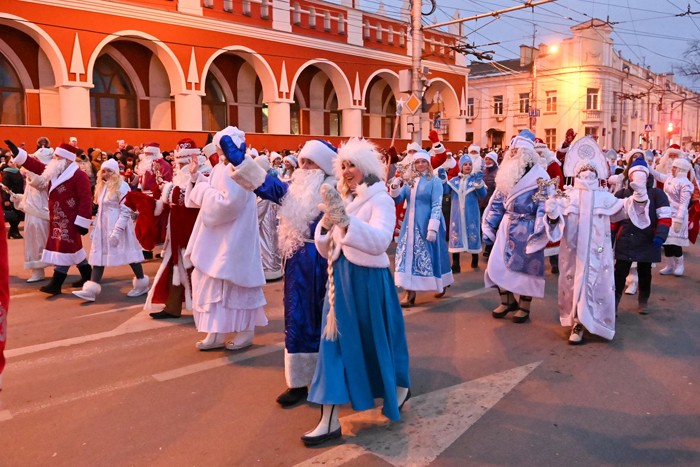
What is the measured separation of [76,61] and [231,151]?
17.5 metres

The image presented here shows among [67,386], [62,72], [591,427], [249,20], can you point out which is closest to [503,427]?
[591,427]

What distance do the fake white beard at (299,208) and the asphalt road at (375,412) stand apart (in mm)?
1240

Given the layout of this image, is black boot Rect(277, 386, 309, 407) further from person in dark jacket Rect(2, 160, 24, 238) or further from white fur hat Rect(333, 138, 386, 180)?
person in dark jacket Rect(2, 160, 24, 238)

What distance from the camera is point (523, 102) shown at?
54.3 metres

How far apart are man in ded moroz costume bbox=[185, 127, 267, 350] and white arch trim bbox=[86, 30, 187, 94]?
1709cm

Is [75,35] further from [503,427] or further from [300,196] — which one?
[503,427]

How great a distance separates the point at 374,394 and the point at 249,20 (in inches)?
874

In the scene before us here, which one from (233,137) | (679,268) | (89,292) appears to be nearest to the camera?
(233,137)

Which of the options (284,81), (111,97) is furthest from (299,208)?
(284,81)

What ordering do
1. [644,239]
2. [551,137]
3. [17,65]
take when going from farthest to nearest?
[551,137]
[17,65]
[644,239]

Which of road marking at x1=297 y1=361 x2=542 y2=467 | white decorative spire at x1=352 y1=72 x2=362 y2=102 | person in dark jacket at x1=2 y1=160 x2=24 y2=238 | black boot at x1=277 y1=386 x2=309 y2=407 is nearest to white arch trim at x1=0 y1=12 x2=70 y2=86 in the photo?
person in dark jacket at x1=2 y1=160 x2=24 y2=238

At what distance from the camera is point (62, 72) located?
1917 cm

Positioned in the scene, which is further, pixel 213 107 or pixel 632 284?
pixel 213 107

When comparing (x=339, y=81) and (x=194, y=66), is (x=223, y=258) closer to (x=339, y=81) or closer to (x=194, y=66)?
(x=194, y=66)
